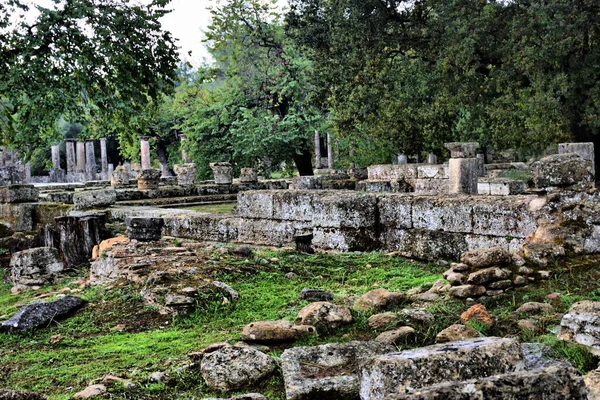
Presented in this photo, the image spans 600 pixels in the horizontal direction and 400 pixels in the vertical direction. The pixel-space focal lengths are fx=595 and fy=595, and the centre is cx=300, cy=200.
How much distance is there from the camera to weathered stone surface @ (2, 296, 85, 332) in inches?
223

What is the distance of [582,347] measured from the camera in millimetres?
3592

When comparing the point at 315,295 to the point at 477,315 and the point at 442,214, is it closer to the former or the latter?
the point at 477,315

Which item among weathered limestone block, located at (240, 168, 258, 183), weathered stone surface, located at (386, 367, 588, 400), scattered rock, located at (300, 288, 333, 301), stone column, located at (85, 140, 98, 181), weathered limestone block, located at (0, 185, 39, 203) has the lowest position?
scattered rock, located at (300, 288, 333, 301)

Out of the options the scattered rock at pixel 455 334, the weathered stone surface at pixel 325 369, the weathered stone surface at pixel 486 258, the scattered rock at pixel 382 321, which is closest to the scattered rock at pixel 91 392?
the weathered stone surface at pixel 325 369

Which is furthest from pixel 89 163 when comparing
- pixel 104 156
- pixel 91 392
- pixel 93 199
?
pixel 91 392

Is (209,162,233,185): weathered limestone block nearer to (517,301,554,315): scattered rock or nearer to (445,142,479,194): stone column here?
(445,142,479,194): stone column

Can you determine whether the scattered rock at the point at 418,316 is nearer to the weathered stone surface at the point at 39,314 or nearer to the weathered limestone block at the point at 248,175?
the weathered stone surface at the point at 39,314

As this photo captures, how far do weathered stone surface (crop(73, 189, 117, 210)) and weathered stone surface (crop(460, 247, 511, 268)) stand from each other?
1007cm

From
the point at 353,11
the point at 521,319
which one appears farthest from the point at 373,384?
the point at 353,11

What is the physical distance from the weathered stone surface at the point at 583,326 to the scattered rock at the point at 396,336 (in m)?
0.98

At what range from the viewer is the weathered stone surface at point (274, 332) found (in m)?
4.29

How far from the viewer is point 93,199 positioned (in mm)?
13453

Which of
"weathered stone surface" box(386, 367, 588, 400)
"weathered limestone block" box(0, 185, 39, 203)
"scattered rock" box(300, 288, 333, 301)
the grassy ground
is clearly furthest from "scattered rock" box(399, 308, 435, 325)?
"weathered limestone block" box(0, 185, 39, 203)

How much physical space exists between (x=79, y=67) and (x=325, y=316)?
5828 millimetres
